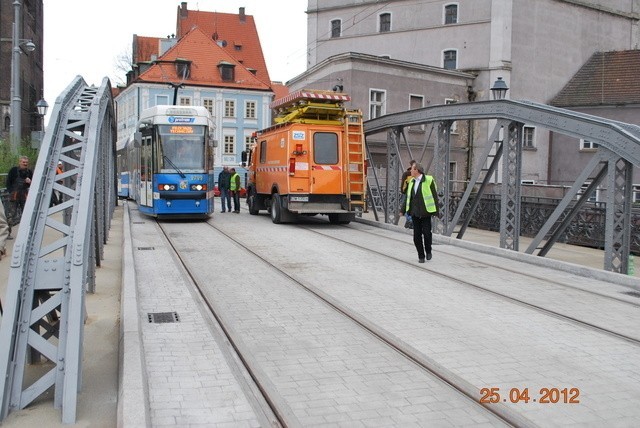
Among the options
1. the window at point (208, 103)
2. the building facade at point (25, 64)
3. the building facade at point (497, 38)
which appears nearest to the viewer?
the building facade at point (25, 64)

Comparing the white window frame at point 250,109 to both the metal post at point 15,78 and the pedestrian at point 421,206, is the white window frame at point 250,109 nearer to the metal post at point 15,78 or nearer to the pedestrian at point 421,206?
the metal post at point 15,78

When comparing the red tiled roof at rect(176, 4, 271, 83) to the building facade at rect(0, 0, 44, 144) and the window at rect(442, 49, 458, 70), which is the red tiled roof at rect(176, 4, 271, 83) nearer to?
the building facade at rect(0, 0, 44, 144)

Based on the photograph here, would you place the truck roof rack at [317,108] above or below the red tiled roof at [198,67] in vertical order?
below

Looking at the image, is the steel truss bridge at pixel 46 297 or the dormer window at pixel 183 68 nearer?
the steel truss bridge at pixel 46 297

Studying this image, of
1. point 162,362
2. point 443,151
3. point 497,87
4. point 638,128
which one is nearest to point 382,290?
point 162,362

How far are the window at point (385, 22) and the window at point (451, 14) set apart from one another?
4.05m

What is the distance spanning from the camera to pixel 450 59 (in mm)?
43469

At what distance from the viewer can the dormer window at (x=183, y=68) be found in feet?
195

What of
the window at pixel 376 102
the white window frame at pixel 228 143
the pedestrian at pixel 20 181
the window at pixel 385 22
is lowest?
the pedestrian at pixel 20 181

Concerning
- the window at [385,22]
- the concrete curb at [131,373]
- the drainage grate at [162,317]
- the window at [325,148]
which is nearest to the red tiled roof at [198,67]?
the window at [385,22]

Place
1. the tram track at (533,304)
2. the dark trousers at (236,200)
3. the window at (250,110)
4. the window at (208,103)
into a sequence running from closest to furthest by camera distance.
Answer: the tram track at (533,304) < the dark trousers at (236,200) < the window at (208,103) < the window at (250,110)

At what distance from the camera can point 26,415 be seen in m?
4.83

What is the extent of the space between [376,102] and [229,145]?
88.8 ft

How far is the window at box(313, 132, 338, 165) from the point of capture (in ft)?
62.6
